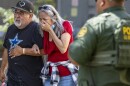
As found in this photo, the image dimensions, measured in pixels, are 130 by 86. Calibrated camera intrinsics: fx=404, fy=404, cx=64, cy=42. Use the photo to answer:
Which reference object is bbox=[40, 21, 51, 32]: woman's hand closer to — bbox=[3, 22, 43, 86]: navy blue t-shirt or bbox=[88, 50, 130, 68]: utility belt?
bbox=[3, 22, 43, 86]: navy blue t-shirt

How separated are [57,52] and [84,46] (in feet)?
4.99

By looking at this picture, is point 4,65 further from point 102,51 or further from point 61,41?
point 102,51

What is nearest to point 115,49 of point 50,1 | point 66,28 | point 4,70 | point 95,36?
point 95,36

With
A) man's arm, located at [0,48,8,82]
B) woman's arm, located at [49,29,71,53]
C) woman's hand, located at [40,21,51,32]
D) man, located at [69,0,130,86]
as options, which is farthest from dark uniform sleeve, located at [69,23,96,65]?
man's arm, located at [0,48,8,82]

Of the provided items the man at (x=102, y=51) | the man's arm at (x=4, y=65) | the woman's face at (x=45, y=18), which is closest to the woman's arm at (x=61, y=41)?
the woman's face at (x=45, y=18)

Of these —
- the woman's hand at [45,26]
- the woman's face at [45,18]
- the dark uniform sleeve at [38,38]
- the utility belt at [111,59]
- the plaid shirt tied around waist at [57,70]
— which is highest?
the woman's face at [45,18]

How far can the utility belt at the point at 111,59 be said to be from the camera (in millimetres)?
2977

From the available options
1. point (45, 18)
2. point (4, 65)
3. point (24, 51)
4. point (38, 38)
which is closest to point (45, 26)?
point (45, 18)

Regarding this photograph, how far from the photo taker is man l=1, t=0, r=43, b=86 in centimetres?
478

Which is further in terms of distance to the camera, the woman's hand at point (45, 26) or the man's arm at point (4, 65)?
the man's arm at point (4, 65)

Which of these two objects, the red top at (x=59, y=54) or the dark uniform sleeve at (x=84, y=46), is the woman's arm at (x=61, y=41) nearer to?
the red top at (x=59, y=54)

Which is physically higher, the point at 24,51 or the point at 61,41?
the point at 61,41

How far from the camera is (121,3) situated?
3.14 metres

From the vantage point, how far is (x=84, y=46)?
297cm
